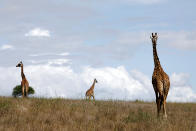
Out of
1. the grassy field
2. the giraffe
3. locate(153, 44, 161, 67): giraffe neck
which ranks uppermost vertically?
locate(153, 44, 161, 67): giraffe neck

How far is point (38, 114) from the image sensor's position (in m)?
11.9

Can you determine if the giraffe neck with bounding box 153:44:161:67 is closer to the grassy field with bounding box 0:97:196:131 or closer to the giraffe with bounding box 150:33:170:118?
the giraffe with bounding box 150:33:170:118

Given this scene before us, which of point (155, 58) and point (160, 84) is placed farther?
point (155, 58)

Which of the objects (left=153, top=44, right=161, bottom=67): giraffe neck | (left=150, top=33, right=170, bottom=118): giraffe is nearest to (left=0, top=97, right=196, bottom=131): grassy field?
(left=150, top=33, right=170, bottom=118): giraffe

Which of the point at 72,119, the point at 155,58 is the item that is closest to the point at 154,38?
the point at 155,58

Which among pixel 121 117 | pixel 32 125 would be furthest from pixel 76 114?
pixel 32 125

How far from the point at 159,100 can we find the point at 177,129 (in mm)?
2111

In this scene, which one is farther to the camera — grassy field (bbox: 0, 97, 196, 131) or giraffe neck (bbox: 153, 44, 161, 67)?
giraffe neck (bbox: 153, 44, 161, 67)

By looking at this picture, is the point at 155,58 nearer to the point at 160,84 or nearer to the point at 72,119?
the point at 160,84

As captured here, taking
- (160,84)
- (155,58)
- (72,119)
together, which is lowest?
(72,119)

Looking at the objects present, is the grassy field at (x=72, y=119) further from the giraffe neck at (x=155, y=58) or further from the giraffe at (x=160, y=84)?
the giraffe neck at (x=155, y=58)

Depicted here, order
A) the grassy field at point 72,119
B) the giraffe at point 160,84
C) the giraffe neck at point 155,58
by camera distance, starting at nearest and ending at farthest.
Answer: the grassy field at point 72,119 < the giraffe at point 160,84 < the giraffe neck at point 155,58

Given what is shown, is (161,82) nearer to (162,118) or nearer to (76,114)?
(162,118)

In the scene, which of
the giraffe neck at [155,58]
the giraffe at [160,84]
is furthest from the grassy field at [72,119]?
the giraffe neck at [155,58]
